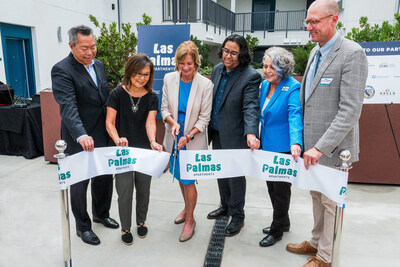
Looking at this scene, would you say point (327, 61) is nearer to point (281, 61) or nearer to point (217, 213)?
point (281, 61)

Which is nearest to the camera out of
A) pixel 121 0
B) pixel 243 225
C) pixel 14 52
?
pixel 243 225

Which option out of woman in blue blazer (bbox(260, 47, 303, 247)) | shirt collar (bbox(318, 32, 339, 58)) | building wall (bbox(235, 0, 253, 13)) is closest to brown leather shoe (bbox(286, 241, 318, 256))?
woman in blue blazer (bbox(260, 47, 303, 247))

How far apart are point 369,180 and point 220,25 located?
12716 mm

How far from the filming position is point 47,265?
2.46 metres

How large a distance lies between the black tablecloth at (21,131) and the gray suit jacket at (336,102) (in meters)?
4.54

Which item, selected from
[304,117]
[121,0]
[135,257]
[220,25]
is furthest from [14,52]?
[220,25]

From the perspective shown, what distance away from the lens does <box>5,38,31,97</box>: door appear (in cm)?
809

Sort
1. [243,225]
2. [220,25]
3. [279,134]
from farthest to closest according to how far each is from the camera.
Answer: [220,25] < [243,225] < [279,134]

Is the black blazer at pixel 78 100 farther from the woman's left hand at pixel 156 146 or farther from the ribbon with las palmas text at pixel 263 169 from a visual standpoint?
the ribbon with las palmas text at pixel 263 169

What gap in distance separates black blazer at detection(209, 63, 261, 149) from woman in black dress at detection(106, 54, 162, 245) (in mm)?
574

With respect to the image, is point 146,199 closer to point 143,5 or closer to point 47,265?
point 47,265

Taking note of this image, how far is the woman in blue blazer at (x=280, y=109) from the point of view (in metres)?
2.29

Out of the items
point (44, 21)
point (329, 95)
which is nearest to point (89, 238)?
point (329, 95)

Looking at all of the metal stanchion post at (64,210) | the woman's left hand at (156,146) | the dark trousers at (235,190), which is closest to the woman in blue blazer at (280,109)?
the dark trousers at (235,190)
